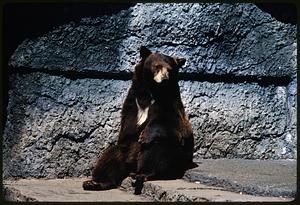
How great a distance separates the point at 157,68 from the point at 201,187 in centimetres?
93

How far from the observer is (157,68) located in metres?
5.27

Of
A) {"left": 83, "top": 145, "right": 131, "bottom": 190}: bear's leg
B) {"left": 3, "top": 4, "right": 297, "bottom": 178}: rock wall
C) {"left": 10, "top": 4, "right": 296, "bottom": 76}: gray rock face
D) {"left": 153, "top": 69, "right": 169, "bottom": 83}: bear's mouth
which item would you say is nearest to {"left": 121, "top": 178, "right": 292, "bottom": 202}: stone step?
{"left": 83, "top": 145, "right": 131, "bottom": 190}: bear's leg

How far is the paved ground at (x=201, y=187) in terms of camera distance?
4.54 metres

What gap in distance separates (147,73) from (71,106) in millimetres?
1008

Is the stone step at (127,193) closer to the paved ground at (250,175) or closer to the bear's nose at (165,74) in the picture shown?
the paved ground at (250,175)

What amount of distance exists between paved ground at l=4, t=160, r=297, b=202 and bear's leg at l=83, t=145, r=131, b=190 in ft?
0.20

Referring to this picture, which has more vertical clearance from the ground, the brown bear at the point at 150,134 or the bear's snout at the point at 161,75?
the bear's snout at the point at 161,75

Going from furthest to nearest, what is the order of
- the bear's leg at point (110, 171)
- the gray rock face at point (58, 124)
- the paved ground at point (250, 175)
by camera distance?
the gray rock face at point (58, 124)
the bear's leg at point (110, 171)
the paved ground at point (250, 175)

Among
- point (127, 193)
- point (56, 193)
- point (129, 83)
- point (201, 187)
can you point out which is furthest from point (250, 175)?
point (129, 83)

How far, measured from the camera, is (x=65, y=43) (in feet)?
20.2

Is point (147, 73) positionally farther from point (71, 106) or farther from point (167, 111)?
point (71, 106)

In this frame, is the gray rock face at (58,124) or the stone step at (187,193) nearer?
the stone step at (187,193)

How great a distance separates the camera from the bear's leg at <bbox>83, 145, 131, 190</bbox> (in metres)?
5.32

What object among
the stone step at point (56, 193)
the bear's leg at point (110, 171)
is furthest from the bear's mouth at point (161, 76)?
the stone step at point (56, 193)
